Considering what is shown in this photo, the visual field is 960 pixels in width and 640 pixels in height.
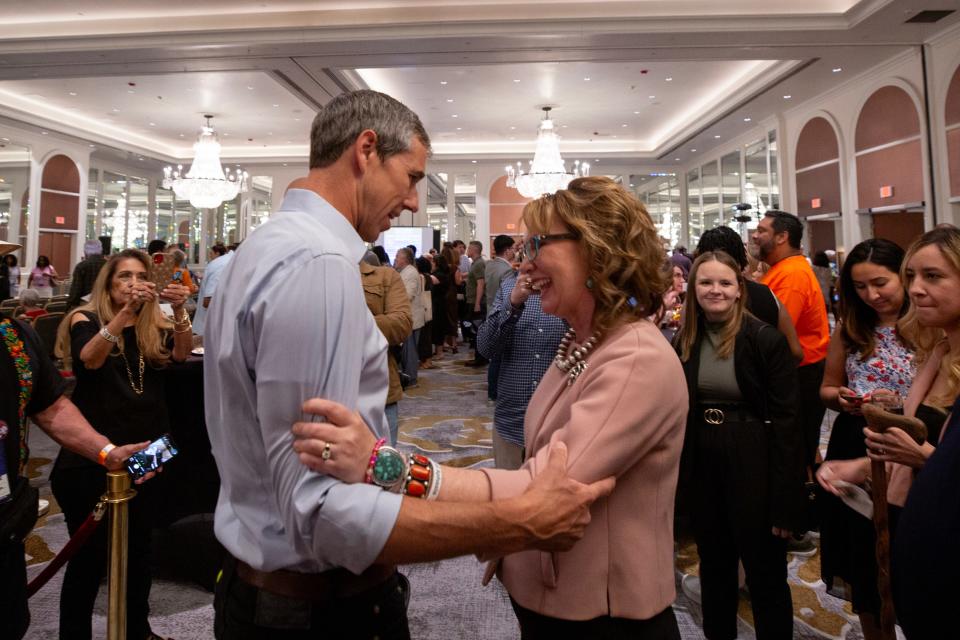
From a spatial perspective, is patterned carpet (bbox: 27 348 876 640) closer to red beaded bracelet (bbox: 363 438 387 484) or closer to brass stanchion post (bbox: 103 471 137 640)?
brass stanchion post (bbox: 103 471 137 640)

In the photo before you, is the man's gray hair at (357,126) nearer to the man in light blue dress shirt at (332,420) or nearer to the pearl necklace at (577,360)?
the man in light blue dress shirt at (332,420)

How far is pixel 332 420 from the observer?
33.0 inches

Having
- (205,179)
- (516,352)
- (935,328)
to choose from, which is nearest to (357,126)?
(516,352)

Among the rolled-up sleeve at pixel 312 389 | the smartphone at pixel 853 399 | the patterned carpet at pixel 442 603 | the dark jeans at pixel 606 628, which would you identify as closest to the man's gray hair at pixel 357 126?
the rolled-up sleeve at pixel 312 389

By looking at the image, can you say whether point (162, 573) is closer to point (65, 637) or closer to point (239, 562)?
point (65, 637)

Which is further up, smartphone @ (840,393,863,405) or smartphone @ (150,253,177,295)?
smartphone @ (150,253,177,295)

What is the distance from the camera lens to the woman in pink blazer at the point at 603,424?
3.44 ft

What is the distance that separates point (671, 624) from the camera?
1213 millimetres

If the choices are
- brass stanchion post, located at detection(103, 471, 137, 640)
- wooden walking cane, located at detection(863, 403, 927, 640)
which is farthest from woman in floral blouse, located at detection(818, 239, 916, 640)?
brass stanchion post, located at detection(103, 471, 137, 640)

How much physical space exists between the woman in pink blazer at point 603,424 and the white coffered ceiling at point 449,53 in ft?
23.8

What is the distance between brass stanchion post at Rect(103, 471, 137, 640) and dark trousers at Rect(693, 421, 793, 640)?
1.98 m

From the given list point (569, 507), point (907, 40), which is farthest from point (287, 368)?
point (907, 40)

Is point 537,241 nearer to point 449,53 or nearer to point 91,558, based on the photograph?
point 91,558

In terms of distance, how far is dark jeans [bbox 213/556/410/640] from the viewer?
1017 mm
